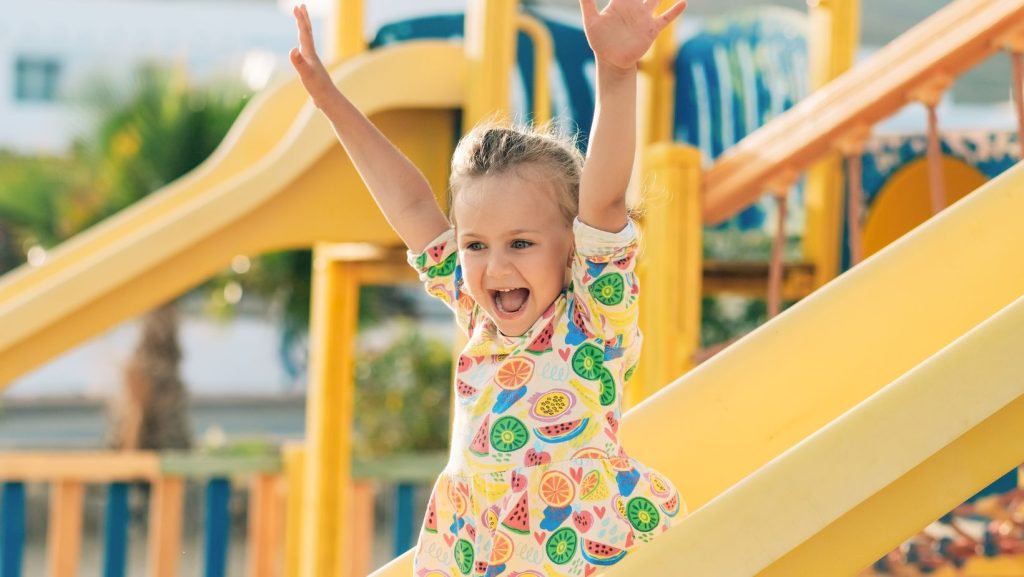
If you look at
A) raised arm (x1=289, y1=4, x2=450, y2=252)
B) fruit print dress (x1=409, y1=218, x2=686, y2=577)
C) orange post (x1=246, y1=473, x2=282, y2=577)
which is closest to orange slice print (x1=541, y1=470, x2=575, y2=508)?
fruit print dress (x1=409, y1=218, x2=686, y2=577)

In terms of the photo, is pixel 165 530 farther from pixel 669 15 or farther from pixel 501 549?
pixel 669 15

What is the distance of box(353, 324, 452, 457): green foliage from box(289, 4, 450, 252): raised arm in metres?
7.37

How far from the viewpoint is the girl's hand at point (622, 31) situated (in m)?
1.38

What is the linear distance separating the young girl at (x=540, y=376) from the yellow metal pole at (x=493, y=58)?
1943 mm

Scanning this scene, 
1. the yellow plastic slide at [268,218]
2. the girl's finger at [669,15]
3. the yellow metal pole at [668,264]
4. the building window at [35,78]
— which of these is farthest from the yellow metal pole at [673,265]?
the building window at [35,78]

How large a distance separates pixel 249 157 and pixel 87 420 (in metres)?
13.7

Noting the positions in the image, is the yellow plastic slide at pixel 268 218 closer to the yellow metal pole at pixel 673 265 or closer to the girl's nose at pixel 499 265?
the yellow metal pole at pixel 673 265

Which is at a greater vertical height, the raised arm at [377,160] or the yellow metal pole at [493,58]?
the yellow metal pole at [493,58]

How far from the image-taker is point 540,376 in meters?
1.59

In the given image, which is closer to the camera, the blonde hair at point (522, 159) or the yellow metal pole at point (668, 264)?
the blonde hair at point (522, 159)

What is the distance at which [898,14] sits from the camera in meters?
12.8

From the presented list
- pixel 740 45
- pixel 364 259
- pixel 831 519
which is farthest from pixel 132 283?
pixel 831 519

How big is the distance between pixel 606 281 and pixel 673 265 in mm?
1416

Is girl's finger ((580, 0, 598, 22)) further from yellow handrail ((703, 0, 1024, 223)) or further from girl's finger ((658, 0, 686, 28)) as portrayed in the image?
yellow handrail ((703, 0, 1024, 223))
